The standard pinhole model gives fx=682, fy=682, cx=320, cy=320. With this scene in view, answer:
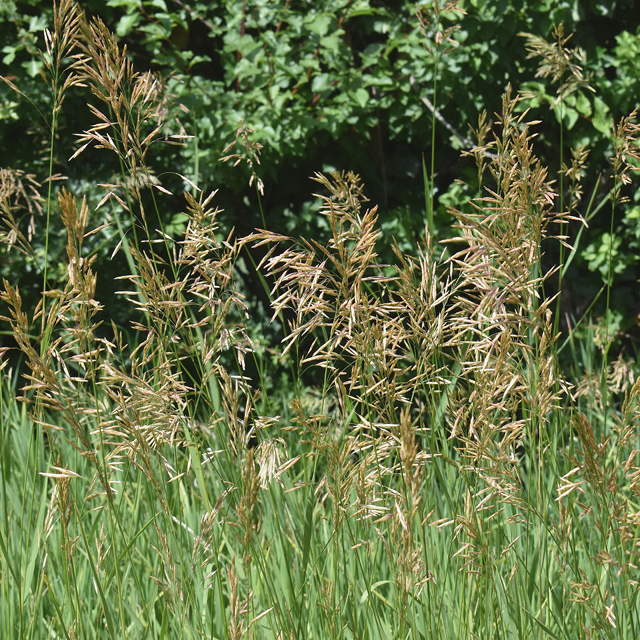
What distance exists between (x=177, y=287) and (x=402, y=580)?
1.87 feet

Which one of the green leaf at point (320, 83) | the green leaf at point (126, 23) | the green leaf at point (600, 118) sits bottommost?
the green leaf at point (600, 118)

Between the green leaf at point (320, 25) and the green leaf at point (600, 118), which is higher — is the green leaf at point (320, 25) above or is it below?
above

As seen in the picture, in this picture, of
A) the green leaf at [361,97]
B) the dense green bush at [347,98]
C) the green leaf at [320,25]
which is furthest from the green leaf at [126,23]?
the green leaf at [361,97]

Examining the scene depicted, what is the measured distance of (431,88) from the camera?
3.32 m

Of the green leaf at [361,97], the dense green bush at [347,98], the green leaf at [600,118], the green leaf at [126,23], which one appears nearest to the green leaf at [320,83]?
the dense green bush at [347,98]

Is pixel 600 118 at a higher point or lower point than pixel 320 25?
lower

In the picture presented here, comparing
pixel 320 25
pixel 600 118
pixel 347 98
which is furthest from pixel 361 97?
pixel 600 118

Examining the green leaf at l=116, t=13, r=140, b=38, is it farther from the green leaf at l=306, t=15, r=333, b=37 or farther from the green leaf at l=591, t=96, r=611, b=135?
the green leaf at l=591, t=96, r=611, b=135

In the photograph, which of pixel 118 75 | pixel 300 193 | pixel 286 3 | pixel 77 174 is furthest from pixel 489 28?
pixel 118 75

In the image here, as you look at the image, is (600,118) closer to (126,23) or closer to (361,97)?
(361,97)

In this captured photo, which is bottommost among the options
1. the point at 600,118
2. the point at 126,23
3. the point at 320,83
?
the point at 600,118

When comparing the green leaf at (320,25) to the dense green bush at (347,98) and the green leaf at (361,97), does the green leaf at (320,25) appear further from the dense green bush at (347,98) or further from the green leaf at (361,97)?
the green leaf at (361,97)

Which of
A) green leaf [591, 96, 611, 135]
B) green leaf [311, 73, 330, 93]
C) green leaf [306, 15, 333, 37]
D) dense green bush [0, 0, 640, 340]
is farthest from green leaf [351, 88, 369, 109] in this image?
green leaf [591, 96, 611, 135]

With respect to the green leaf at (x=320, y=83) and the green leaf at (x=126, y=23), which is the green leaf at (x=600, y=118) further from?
the green leaf at (x=126, y=23)
